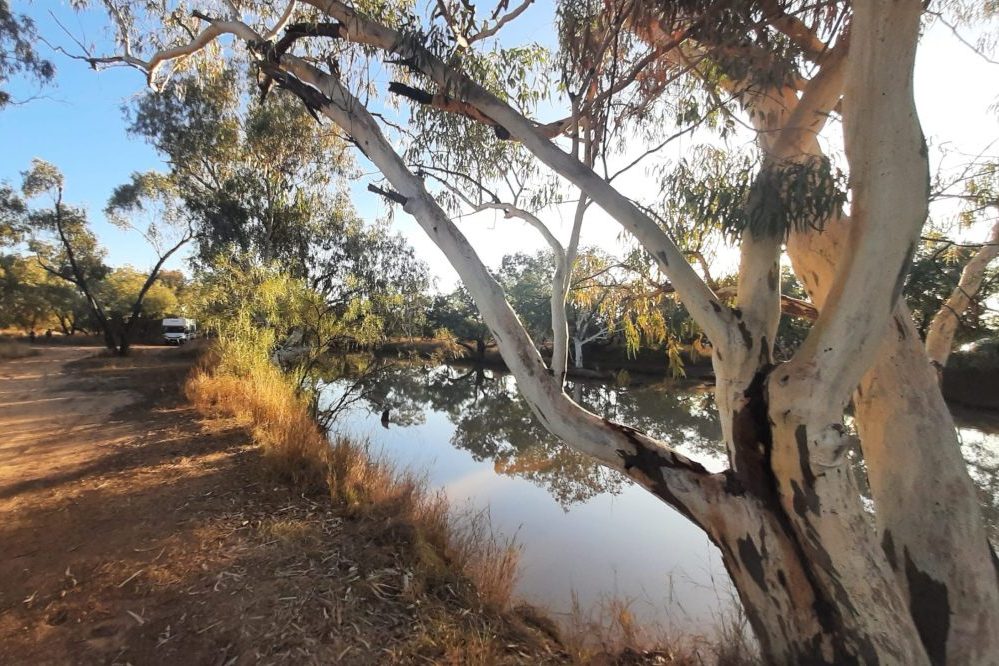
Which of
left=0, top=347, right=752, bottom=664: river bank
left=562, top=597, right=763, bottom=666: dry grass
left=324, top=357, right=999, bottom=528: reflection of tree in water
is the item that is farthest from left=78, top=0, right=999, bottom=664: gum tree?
left=324, top=357, right=999, bottom=528: reflection of tree in water

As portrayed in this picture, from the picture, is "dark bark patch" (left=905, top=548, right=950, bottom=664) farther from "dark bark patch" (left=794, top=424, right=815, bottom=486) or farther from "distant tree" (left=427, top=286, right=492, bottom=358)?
"distant tree" (left=427, top=286, right=492, bottom=358)

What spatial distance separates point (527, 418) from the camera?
11055 mm

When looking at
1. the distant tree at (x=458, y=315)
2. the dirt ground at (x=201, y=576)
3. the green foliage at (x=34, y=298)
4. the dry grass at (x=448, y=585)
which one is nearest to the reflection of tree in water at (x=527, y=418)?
the dry grass at (x=448, y=585)

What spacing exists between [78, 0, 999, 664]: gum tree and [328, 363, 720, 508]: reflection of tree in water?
387cm

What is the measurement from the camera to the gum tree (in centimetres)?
185

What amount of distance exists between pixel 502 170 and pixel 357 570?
11.0 ft

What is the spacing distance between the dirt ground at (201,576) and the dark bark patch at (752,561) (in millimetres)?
1138

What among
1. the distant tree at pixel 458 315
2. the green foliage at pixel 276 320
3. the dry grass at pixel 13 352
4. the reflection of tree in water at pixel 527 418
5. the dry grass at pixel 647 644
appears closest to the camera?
the dry grass at pixel 647 644

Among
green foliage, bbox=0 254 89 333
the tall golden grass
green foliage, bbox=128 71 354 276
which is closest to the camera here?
the tall golden grass

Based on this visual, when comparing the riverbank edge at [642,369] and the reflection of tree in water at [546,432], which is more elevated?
the riverbank edge at [642,369]

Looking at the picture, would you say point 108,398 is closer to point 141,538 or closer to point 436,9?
point 141,538

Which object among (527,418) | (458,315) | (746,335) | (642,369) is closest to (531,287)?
(458,315)

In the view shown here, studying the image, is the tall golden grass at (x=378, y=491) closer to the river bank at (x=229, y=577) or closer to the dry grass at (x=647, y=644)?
the river bank at (x=229, y=577)

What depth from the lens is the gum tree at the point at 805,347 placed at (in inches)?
72.7
